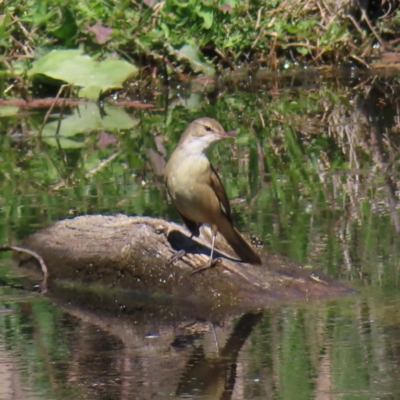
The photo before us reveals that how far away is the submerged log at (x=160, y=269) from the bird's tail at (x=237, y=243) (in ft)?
0.21

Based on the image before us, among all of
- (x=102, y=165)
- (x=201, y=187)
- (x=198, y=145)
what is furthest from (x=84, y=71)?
(x=201, y=187)

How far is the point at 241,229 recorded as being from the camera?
6.66 m

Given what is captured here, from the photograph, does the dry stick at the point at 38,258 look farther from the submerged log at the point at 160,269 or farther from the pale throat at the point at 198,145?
the pale throat at the point at 198,145

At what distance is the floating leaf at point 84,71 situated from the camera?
42.4 feet

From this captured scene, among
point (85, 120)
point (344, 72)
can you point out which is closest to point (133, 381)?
point (85, 120)

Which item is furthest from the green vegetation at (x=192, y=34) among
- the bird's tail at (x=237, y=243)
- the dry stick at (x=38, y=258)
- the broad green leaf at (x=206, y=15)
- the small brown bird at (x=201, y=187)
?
the bird's tail at (x=237, y=243)

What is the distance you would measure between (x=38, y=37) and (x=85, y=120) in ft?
7.95

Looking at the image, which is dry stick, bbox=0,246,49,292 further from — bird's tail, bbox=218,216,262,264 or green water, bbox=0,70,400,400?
bird's tail, bbox=218,216,262,264

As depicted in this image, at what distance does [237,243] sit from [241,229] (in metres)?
0.92

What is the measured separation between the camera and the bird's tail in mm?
5652

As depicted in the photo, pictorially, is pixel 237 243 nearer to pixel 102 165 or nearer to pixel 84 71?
pixel 102 165

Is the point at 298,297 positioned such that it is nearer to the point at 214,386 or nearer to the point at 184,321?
the point at 184,321

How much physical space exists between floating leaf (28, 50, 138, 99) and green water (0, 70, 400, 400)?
0.31 meters

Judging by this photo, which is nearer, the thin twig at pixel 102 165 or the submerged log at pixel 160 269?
the submerged log at pixel 160 269
